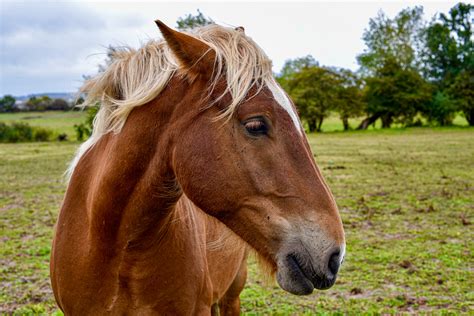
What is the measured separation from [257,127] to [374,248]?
5.32 m

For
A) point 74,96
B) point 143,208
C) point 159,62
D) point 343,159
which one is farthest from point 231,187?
point 343,159

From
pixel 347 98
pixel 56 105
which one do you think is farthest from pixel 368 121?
pixel 56 105

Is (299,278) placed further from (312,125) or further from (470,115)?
(470,115)

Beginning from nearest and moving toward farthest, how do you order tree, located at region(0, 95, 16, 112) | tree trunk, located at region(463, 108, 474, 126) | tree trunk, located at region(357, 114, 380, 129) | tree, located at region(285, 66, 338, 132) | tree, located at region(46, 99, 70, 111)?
1. tree trunk, located at region(463, 108, 474, 126)
2. tree, located at region(285, 66, 338, 132)
3. tree trunk, located at region(357, 114, 380, 129)
4. tree, located at region(0, 95, 16, 112)
5. tree, located at region(46, 99, 70, 111)

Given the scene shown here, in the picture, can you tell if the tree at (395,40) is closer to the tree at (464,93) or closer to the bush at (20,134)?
the tree at (464,93)

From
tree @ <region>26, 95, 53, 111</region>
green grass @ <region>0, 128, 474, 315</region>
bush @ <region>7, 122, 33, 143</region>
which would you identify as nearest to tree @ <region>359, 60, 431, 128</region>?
green grass @ <region>0, 128, 474, 315</region>

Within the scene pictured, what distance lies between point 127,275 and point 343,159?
1651 centimetres

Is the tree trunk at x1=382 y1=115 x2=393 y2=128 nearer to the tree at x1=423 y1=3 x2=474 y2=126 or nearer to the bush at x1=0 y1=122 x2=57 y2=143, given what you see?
the tree at x1=423 y1=3 x2=474 y2=126

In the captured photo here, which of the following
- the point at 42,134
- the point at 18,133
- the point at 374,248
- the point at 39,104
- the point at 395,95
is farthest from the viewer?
the point at 39,104

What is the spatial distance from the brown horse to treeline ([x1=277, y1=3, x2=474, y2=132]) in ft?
120

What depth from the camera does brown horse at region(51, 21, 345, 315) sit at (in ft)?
6.23

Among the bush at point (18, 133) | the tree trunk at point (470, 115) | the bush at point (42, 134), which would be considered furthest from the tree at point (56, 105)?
the tree trunk at point (470, 115)

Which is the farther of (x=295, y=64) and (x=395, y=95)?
(x=295, y=64)

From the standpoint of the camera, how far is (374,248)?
6.68 metres
